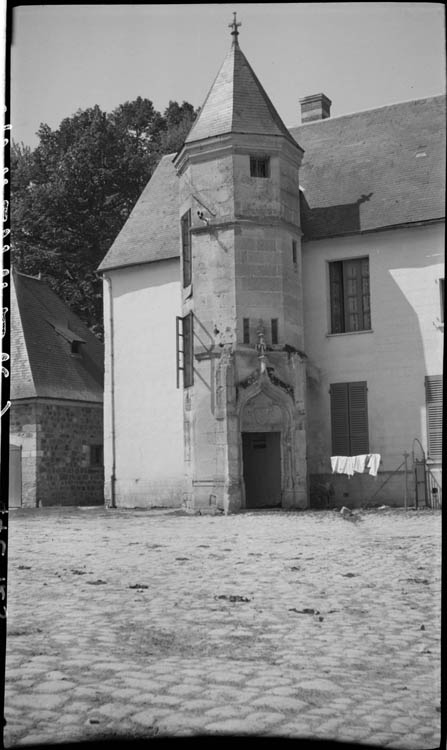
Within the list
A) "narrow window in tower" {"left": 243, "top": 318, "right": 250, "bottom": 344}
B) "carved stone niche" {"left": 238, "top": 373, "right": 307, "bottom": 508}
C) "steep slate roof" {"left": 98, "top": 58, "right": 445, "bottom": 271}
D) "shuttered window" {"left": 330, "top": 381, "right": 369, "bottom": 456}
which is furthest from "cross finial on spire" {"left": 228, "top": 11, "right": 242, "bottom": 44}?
"narrow window in tower" {"left": 243, "top": 318, "right": 250, "bottom": 344}

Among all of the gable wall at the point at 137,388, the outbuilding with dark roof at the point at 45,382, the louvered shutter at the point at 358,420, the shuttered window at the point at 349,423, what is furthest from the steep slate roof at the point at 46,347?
the shuttered window at the point at 349,423

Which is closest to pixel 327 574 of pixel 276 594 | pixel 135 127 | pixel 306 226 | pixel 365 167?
pixel 276 594

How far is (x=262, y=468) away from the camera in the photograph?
1251cm

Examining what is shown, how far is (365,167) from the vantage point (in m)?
8.83

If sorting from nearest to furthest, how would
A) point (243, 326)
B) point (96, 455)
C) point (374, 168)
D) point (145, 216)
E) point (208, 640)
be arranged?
point (208, 640)
point (145, 216)
point (96, 455)
point (374, 168)
point (243, 326)

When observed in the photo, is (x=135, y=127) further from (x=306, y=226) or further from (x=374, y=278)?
(x=306, y=226)

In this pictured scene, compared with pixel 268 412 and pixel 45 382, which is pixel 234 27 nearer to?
pixel 45 382

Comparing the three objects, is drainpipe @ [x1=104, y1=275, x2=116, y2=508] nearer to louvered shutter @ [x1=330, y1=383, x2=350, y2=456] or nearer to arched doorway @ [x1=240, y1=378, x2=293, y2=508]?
louvered shutter @ [x1=330, y1=383, x2=350, y2=456]

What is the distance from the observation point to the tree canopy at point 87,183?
2961 millimetres

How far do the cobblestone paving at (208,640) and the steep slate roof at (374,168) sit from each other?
1.52 metres

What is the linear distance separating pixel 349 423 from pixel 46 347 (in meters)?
4.54

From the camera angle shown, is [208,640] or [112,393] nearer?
[208,640]

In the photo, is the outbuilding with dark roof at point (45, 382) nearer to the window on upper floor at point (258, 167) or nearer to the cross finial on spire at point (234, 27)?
the cross finial on spire at point (234, 27)

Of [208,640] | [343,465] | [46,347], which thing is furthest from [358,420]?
[208,640]
